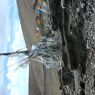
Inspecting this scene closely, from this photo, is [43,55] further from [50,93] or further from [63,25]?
[50,93]

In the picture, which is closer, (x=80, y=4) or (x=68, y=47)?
(x=80, y=4)

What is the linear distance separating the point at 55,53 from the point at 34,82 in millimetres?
2585

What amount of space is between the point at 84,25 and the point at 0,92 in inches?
120

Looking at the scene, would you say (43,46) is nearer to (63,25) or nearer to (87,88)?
(63,25)

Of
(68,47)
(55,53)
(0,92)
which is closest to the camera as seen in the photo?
(68,47)

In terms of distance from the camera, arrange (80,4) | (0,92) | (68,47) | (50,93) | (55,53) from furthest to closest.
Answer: (0,92) < (50,93) < (55,53) < (68,47) < (80,4)

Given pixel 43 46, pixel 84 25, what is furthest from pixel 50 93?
pixel 84 25

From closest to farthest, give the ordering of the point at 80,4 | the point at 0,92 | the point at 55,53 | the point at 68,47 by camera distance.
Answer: the point at 80,4, the point at 68,47, the point at 55,53, the point at 0,92

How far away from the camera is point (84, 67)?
3.95 feet

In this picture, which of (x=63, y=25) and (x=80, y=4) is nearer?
(x=80, y=4)

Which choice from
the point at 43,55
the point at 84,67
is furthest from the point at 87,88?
the point at 43,55

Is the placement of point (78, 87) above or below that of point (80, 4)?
below

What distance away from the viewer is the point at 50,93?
2.96 m

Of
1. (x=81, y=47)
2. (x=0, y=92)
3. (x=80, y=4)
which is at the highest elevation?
(x=80, y=4)
